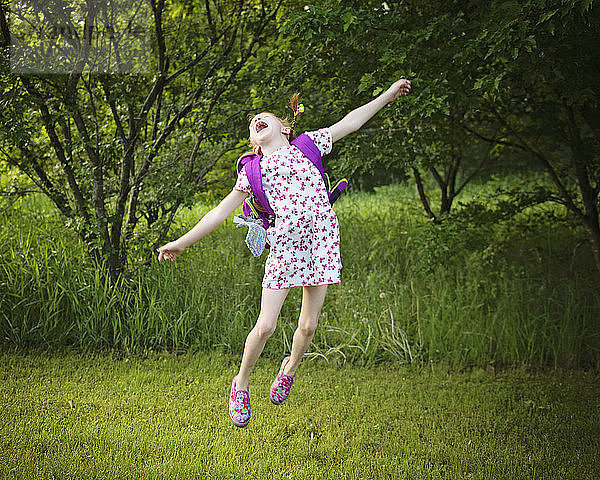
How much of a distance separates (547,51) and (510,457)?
90.4 inches

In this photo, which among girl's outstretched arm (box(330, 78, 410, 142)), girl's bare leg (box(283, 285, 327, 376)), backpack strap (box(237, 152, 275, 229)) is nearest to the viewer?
backpack strap (box(237, 152, 275, 229))

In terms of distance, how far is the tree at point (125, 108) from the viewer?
5043 mm

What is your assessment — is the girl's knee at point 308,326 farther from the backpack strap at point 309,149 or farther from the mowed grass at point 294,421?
the mowed grass at point 294,421

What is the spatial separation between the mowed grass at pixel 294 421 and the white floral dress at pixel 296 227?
4.07 ft

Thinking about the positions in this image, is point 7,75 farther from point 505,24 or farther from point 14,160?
point 505,24

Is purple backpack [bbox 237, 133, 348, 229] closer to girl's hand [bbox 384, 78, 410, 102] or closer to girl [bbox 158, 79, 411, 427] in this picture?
girl [bbox 158, 79, 411, 427]

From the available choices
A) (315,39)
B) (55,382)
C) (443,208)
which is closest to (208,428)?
(55,382)

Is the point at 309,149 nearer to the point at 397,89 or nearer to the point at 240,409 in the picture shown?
the point at 397,89

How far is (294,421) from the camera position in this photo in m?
3.96

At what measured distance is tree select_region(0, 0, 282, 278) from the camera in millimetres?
5043

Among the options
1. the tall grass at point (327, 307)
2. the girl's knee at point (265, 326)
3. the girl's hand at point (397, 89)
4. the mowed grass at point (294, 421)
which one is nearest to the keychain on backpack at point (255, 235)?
the girl's knee at point (265, 326)

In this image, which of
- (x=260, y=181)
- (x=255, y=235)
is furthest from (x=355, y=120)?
(x=255, y=235)

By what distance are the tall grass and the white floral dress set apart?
236 centimetres

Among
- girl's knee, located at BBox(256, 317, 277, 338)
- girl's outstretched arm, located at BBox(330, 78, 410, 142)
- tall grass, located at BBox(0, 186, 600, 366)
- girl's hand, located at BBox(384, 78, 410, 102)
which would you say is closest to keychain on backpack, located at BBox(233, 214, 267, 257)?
girl's knee, located at BBox(256, 317, 277, 338)
